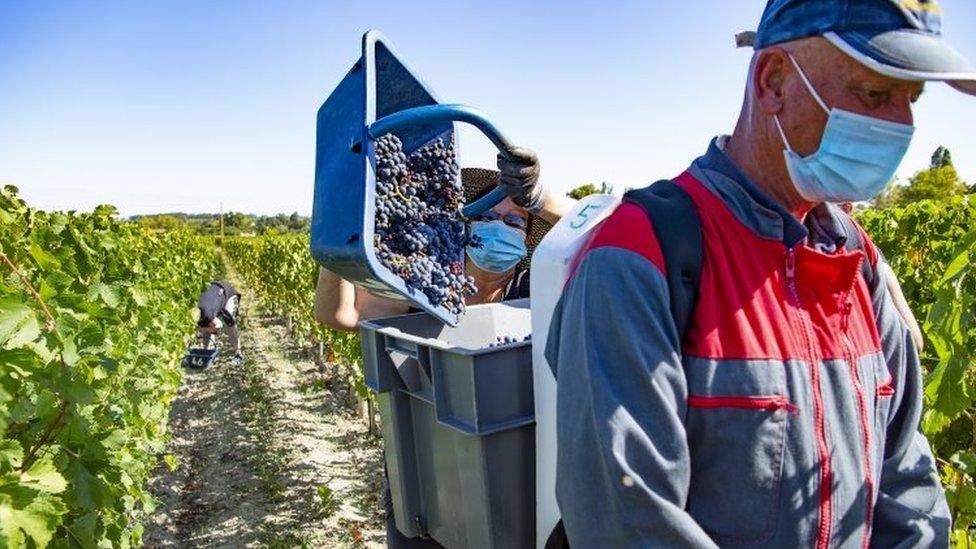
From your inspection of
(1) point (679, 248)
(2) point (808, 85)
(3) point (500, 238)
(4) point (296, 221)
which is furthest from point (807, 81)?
(4) point (296, 221)

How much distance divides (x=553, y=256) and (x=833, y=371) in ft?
1.67

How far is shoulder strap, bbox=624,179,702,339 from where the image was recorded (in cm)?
107

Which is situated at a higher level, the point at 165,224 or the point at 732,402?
the point at 165,224

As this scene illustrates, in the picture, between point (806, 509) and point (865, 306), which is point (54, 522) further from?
point (865, 306)

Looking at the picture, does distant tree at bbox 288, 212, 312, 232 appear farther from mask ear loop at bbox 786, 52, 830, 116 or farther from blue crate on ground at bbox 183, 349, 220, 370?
mask ear loop at bbox 786, 52, 830, 116

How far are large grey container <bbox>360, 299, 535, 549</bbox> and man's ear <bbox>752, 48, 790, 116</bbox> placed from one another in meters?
0.69

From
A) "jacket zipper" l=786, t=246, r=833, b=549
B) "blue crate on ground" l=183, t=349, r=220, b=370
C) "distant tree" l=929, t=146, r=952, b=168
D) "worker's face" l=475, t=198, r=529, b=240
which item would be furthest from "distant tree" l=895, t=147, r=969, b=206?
"jacket zipper" l=786, t=246, r=833, b=549

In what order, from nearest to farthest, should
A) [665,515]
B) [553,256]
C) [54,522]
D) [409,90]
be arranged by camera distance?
[665,515] < [553,256] < [54,522] < [409,90]

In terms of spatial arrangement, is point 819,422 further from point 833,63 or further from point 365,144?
point 365,144

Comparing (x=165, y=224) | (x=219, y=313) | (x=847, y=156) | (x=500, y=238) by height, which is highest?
(x=165, y=224)

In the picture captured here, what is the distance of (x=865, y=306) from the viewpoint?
1.30 m

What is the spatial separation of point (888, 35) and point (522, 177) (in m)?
1.01

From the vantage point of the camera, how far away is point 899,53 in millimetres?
1045

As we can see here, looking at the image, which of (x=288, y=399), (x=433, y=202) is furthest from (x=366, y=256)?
(x=288, y=399)
